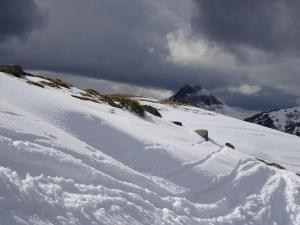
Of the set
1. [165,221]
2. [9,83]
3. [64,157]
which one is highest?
[9,83]

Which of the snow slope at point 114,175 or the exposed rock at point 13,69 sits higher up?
the exposed rock at point 13,69

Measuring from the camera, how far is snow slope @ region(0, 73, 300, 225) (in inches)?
497

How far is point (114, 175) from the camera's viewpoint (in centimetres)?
1588

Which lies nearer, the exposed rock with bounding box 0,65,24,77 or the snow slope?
the snow slope

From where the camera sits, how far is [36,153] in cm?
1445

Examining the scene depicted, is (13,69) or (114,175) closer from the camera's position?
(114,175)

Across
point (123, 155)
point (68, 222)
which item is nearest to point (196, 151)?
point (123, 155)

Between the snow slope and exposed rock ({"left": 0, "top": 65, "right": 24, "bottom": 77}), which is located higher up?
exposed rock ({"left": 0, "top": 65, "right": 24, "bottom": 77})

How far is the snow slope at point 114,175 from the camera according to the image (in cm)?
1263

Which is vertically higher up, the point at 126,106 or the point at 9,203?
the point at 126,106

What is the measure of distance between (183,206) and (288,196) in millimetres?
6634

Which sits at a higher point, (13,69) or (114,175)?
(13,69)

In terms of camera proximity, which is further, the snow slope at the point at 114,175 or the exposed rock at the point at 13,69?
the exposed rock at the point at 13,69

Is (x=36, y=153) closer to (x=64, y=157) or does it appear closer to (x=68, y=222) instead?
(x=64, y=157)
